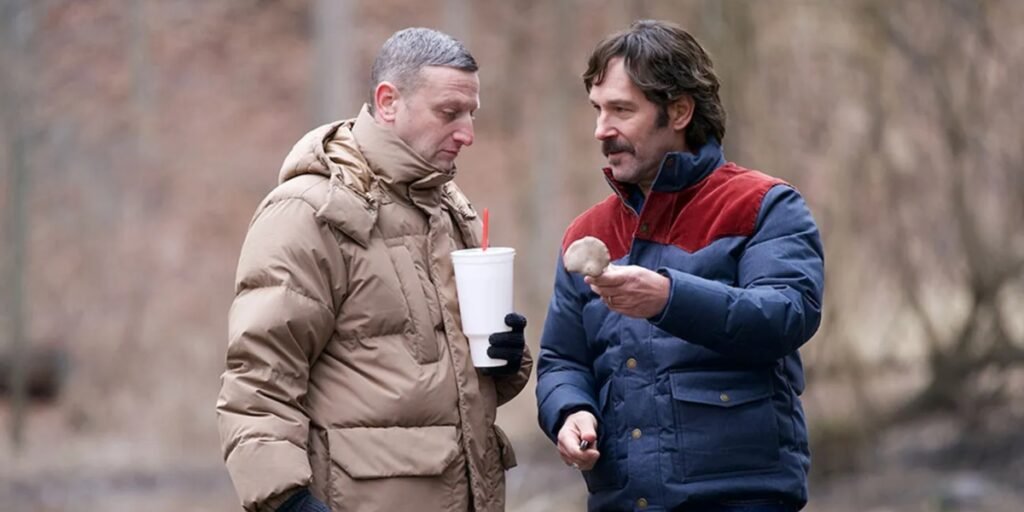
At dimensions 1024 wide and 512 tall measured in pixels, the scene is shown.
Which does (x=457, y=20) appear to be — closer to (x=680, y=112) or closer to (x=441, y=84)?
(x=441, y=84)

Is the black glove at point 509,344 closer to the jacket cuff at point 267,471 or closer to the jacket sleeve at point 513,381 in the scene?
the jacket sleeve at point 513,381

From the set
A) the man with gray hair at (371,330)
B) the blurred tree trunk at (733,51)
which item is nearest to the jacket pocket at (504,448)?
the man with gray hair at (371,330)

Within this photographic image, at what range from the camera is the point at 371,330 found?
3580mm

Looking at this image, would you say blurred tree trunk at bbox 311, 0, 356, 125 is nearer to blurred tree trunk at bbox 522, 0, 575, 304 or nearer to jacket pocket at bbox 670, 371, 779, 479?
blurred tree trunk at bbox 522, 0, 575, 304

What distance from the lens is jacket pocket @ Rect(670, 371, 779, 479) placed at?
339 cm

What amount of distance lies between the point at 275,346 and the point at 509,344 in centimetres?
57

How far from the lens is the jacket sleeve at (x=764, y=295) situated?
3.24 metres

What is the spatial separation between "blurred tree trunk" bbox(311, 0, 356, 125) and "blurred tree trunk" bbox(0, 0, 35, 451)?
2.54m

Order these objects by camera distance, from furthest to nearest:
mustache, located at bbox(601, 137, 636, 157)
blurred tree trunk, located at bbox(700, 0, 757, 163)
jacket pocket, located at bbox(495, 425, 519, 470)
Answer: blurred tree trunk, located at bbox(700, 0, 757, 163) < jacket pocket, located at bbox(495, 425, 519, 470) < mustache, located at bbox(601, 137, 636, 157)

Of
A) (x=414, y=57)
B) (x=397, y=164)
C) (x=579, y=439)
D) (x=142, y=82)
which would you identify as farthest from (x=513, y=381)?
(x=142, y=82)

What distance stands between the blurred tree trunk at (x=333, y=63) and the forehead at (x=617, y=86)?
31.4 ft

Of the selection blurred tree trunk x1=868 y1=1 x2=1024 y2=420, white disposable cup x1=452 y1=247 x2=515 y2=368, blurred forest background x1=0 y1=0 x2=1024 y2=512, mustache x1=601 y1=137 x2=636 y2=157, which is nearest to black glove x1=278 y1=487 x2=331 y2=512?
white disposable cup x1=452 y1=247 x2=515 y2=368

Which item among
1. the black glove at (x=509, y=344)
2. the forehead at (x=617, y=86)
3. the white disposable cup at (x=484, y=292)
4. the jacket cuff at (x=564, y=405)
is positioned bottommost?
the jacket cuff at (x=564, y=405)

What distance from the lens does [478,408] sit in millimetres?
3709
